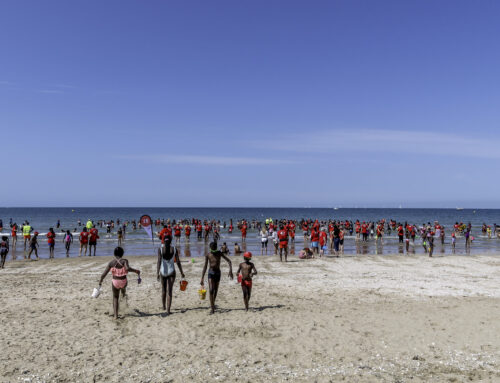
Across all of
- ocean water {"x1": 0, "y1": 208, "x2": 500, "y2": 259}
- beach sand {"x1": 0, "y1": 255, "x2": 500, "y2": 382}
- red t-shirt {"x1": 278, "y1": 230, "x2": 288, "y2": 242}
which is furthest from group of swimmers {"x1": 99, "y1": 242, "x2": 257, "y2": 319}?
red t-shirt {"x1": 278, "y1": 230, "x2": 288, "y2": 242}

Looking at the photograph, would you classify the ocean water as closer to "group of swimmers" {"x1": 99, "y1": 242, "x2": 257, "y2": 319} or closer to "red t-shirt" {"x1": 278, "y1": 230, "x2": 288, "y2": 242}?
"red t-shirt" {"x1": 278, "y1": 230, "x2": 288, "y2": 242}

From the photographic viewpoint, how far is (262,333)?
27.1 feet

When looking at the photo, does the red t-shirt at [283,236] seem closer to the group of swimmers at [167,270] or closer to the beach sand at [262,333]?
the beach sand at [262,333]

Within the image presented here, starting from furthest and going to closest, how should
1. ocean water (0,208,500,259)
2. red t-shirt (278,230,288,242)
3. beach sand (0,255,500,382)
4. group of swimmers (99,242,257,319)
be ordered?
ocean water (0,208,500,259), red t-shirt (278,230,288,242), group of swimmers (99,242,257,319), beach sand (0,255,500,382)

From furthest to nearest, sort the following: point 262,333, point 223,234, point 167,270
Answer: point 223,234, point 167,270, point 262,333

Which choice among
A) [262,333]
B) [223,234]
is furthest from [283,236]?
[223,234]

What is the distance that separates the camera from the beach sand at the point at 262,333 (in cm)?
644

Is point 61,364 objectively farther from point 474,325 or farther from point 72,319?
point 474,325

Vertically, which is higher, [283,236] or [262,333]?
[283,236]

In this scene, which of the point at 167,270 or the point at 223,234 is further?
the point at 223,234

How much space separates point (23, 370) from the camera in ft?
21.0

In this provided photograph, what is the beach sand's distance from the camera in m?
6.44

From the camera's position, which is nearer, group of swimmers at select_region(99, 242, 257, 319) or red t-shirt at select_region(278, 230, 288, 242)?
group of swimmers at select_region(99, 242, 257, 319)

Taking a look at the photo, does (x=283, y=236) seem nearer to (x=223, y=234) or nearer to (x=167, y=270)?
(x=167, y=270)
